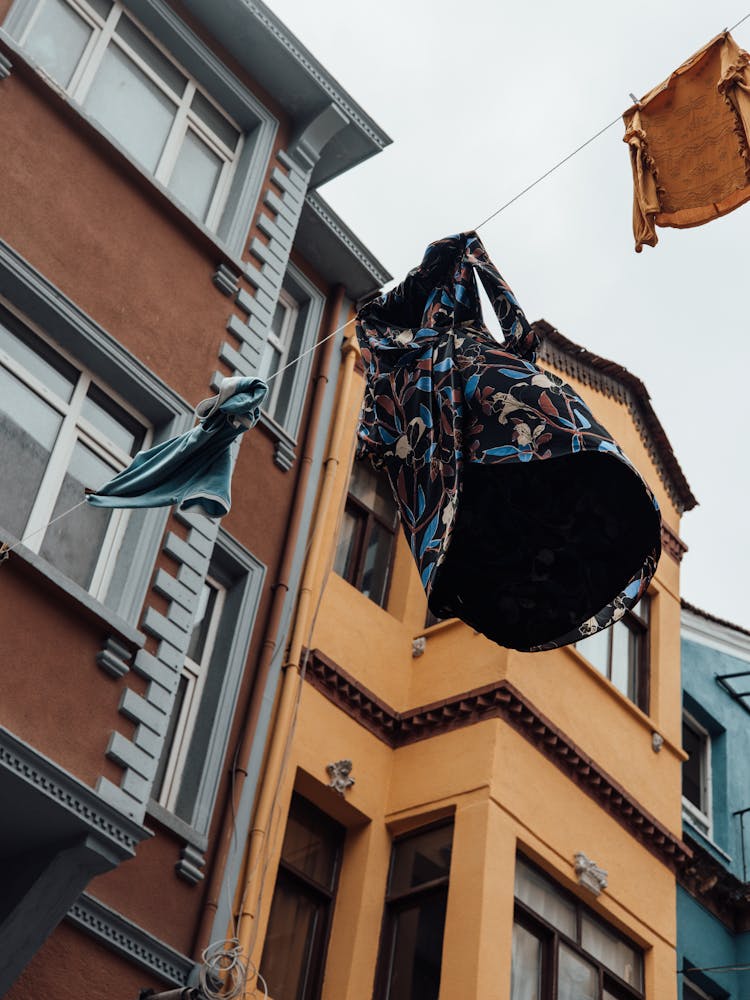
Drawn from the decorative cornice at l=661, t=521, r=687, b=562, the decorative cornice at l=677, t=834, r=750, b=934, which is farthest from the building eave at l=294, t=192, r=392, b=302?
the decorative cornice at l=677, t=834, r=750, b=934

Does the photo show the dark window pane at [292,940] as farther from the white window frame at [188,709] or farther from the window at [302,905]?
the white window frame at [188,709]

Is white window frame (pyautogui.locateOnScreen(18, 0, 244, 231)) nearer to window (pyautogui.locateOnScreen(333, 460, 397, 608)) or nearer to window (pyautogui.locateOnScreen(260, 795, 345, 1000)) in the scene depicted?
window (pyautogui.locateOnScreen(333, 460, 397, 608))

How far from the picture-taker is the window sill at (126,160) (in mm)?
10156

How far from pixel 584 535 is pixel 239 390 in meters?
2.06

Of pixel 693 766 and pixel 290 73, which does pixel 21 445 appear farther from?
pixel 693 766

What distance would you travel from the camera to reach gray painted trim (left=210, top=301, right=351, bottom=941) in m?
10.3

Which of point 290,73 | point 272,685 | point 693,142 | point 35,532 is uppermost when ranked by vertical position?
point 290,73

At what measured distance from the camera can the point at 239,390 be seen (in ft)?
26.7

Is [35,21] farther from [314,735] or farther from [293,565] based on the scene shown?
[314,735]

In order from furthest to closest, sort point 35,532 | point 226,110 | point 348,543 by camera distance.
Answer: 1. point 348,543
2. point 226,110
3. point 35,532

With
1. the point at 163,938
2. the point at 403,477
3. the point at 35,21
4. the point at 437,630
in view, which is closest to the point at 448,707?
the point at 437,630

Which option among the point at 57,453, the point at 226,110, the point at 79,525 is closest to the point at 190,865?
the point at 79,525

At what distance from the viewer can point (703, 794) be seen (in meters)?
16.9

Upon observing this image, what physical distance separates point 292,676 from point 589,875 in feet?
10.2
